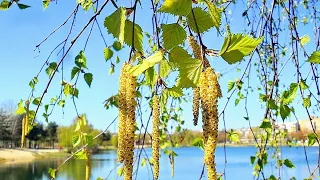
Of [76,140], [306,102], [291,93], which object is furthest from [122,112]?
[306,102]

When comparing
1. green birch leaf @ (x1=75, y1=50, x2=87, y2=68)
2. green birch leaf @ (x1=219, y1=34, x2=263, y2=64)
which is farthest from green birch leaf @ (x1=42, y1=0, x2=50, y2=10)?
green birch leaf @ (x1=219, y1=34, x2=263, y2=64)

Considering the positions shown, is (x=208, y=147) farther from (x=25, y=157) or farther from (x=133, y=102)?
(x=25, y=157)

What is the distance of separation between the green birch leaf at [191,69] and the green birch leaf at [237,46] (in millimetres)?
31

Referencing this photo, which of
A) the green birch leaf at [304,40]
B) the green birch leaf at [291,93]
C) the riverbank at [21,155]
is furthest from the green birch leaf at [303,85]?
the riverbank at [21,155]

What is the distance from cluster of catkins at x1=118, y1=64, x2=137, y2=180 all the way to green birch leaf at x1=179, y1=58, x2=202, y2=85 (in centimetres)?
7

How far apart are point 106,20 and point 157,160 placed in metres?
0.21

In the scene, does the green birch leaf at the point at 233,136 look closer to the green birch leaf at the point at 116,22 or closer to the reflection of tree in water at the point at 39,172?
the green birch leaf at the point at 116,22

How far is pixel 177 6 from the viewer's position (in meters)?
0.47

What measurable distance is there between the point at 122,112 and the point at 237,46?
6.7 inches

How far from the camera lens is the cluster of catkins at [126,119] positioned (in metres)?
0.49

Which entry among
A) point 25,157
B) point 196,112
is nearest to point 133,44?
point 196,112

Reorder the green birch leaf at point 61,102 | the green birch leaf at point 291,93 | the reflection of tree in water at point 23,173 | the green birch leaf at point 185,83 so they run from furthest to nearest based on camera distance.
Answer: the reflection of tree in water at point 23,173 < the green birch leaf at point 61,102 < the green birch leaf at point 291,93 < the green birch leaf at point 185,83

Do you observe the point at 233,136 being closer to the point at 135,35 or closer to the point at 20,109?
the point at 20,109

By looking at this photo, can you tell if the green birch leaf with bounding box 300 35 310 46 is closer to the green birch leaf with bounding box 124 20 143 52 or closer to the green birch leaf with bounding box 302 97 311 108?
the green birch leaf with bounding box 302 97 311 108
